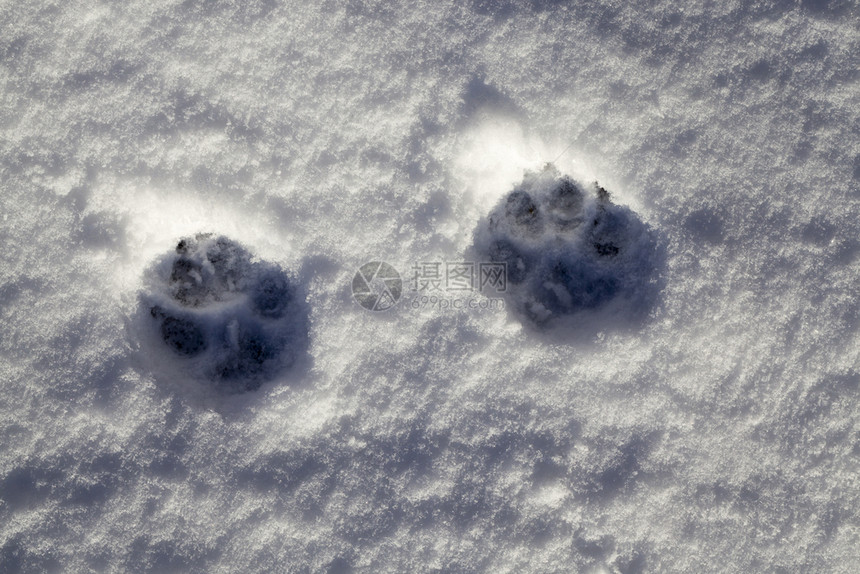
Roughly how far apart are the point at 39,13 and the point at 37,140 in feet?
1.73

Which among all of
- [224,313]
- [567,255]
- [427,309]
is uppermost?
[567,255]

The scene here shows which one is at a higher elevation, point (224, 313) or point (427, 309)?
point (427, 309)

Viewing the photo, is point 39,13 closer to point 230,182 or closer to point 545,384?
point 230,182

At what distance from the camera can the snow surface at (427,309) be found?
2426 mm

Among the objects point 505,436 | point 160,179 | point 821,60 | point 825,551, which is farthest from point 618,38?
point 825,551

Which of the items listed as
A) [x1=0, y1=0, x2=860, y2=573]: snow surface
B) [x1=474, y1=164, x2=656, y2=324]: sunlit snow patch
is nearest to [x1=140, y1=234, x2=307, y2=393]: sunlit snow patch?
[x1=0, y1=0, x2=860, y2=573]: snow surface

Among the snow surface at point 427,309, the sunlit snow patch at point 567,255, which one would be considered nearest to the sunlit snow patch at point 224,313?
the snow surface at point 427,309

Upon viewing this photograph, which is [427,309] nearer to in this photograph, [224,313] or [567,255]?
[567,255]

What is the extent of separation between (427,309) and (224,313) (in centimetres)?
77

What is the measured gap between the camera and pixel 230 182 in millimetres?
2498

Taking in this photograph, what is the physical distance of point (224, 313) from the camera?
247cm

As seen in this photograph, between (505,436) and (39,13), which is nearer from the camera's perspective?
(505,436)

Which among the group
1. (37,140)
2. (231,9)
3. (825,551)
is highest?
(231,9)

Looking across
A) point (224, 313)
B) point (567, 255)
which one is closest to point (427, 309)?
point (567, 255)
